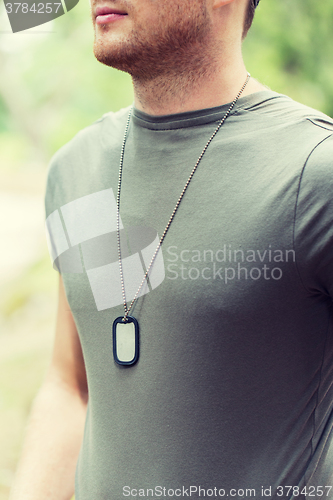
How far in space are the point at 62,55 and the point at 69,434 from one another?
4294mm

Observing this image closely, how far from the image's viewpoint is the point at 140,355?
0.85 meters

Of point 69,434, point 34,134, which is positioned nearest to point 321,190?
point 69,434

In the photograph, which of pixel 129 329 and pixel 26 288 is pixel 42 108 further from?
pixel 129 329

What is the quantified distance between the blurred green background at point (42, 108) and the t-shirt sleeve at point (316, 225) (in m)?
2.42

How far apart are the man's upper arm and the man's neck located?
487 millimetres
